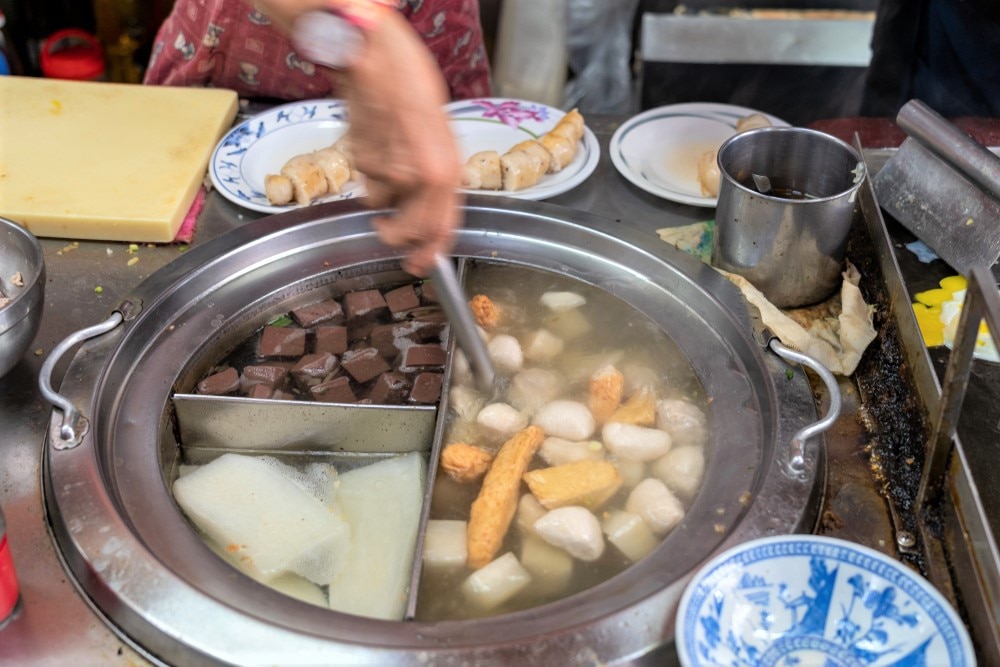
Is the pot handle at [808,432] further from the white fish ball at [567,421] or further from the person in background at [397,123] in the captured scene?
the person in background at [397,123]

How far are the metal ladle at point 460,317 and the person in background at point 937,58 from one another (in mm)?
2644

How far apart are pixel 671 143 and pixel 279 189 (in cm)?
143

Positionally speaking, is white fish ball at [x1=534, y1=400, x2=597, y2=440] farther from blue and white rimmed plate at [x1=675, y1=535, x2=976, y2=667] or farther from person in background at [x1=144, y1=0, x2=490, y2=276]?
person in background at [x1=144, y1=0, x2=490, y2=276]

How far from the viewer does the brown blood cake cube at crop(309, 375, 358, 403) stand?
234 cm

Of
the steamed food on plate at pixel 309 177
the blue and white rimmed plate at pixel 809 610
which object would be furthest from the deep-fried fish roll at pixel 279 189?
the blue and white rimmed plate at pixel 809 610

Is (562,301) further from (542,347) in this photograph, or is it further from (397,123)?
(397,123)

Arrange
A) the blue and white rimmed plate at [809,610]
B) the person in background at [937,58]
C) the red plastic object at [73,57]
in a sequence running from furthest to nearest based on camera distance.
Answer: the red plastic object at [73,57] < the person in background at [937,58] < the blue and white rimmed plate at [809,610]

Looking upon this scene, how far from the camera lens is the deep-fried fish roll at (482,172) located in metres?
2.96

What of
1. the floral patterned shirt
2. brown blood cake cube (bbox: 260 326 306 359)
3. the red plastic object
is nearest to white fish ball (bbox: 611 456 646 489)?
brown blood cake cube (bbox: 260 326 306 359)

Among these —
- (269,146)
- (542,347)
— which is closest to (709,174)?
(542,347)

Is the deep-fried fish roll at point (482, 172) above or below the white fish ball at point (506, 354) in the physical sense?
above

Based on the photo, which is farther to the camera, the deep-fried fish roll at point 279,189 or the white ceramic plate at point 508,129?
the white ceramic plate at point 508,129

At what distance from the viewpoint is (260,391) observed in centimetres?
232

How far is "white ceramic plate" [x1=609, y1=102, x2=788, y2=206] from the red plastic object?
3.24 metres
